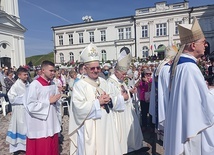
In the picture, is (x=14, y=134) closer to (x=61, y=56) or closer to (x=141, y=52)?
(x=141, y=52)

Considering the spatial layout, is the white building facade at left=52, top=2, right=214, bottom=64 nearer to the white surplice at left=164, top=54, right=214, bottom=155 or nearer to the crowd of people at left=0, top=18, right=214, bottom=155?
the crowd of people at left=0, top=18, right=214, bottom=155

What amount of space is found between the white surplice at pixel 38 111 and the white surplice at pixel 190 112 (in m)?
2.26

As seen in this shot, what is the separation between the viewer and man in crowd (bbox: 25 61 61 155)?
3.53m

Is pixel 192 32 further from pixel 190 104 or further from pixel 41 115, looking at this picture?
pixel 41 115

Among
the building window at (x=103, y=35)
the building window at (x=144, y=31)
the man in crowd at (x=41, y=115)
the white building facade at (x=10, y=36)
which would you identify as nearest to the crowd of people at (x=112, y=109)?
the man in crowd at (x=41, y=115)

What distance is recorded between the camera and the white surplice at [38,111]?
3.52 meters

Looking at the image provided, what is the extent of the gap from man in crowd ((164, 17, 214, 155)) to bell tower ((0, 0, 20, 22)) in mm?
31695

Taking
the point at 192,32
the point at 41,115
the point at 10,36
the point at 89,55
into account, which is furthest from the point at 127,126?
the point at 10,36

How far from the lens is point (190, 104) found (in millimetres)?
2072

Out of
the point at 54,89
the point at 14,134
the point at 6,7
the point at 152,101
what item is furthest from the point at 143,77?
the point at 6,7

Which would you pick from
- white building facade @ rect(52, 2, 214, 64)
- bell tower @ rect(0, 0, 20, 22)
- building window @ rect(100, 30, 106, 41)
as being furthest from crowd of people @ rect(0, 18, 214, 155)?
building window @ rect(100, 30, 106, 41)

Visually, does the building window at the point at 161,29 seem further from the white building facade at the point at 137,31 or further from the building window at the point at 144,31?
the building window at the point at 144,31

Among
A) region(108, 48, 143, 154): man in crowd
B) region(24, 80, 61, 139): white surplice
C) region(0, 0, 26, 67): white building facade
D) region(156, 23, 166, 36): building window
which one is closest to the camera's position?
region(24, 80, 61, 139): white surplice

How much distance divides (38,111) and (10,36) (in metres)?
28.7
